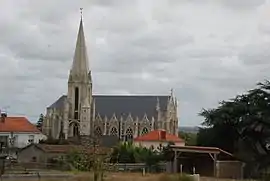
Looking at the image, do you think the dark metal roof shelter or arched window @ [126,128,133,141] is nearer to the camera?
the dark metal roof shelter

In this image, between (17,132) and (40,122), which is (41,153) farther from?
(40,122)

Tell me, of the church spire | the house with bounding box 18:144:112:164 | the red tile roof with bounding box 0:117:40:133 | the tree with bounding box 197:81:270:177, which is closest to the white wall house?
the red tile roof with bounding box 0:117:40:133

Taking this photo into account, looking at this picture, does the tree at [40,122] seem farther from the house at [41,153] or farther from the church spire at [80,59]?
the house at [41,153]

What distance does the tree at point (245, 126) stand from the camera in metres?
54.8

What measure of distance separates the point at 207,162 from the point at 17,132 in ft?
181

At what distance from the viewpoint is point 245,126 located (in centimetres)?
5622

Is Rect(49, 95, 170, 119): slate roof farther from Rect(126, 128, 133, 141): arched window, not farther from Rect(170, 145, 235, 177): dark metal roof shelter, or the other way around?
Rect(170, 145, 235, 177): dark metal roof shelter

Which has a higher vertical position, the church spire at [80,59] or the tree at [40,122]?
the church spire at [80,59]

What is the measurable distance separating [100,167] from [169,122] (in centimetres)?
11012

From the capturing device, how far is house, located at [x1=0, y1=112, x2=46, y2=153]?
332 ft

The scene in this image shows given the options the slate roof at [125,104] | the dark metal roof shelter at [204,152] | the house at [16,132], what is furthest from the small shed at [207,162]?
the slate roof at [125,104]

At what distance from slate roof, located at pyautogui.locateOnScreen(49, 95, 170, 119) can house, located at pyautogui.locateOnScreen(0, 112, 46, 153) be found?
35863mm

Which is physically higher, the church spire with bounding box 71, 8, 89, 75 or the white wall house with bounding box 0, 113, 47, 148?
the church spire with bounding box 71, 8, 89, 75

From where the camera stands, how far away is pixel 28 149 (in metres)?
76.8
